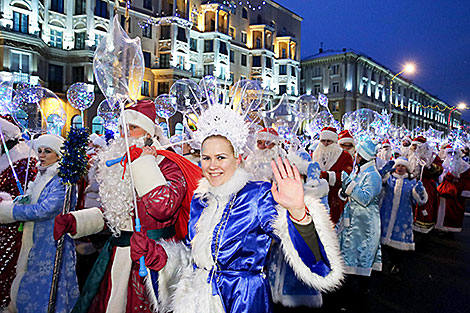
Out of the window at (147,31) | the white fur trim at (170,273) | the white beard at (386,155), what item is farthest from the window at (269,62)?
the white fur trim at (170,273)

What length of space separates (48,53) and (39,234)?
27016 millimetres

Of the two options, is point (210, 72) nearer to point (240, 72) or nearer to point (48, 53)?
point (240, 72)

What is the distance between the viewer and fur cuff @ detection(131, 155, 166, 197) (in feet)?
8.89

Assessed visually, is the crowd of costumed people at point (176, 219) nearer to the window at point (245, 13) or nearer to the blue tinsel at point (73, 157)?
the blue tinsel at point (73, 157)

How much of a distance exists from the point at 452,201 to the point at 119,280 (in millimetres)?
9370

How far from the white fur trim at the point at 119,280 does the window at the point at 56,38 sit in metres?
28.7

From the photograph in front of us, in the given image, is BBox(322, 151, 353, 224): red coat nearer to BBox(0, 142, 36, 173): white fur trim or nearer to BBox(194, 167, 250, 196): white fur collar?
BBox(194, 167, 250, 196): white fur collar

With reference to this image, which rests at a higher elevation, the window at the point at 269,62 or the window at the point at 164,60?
the window at the point at 269,62

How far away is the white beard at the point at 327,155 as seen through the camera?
722 cm

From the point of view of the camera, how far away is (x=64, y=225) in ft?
9.77

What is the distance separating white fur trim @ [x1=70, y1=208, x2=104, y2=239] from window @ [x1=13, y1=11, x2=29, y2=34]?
26.0m

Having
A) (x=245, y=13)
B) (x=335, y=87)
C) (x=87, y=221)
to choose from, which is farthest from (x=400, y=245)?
(x=335, y=87)

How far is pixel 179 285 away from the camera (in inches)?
89.7

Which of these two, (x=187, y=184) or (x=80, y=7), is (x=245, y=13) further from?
(x=187, y=184)
